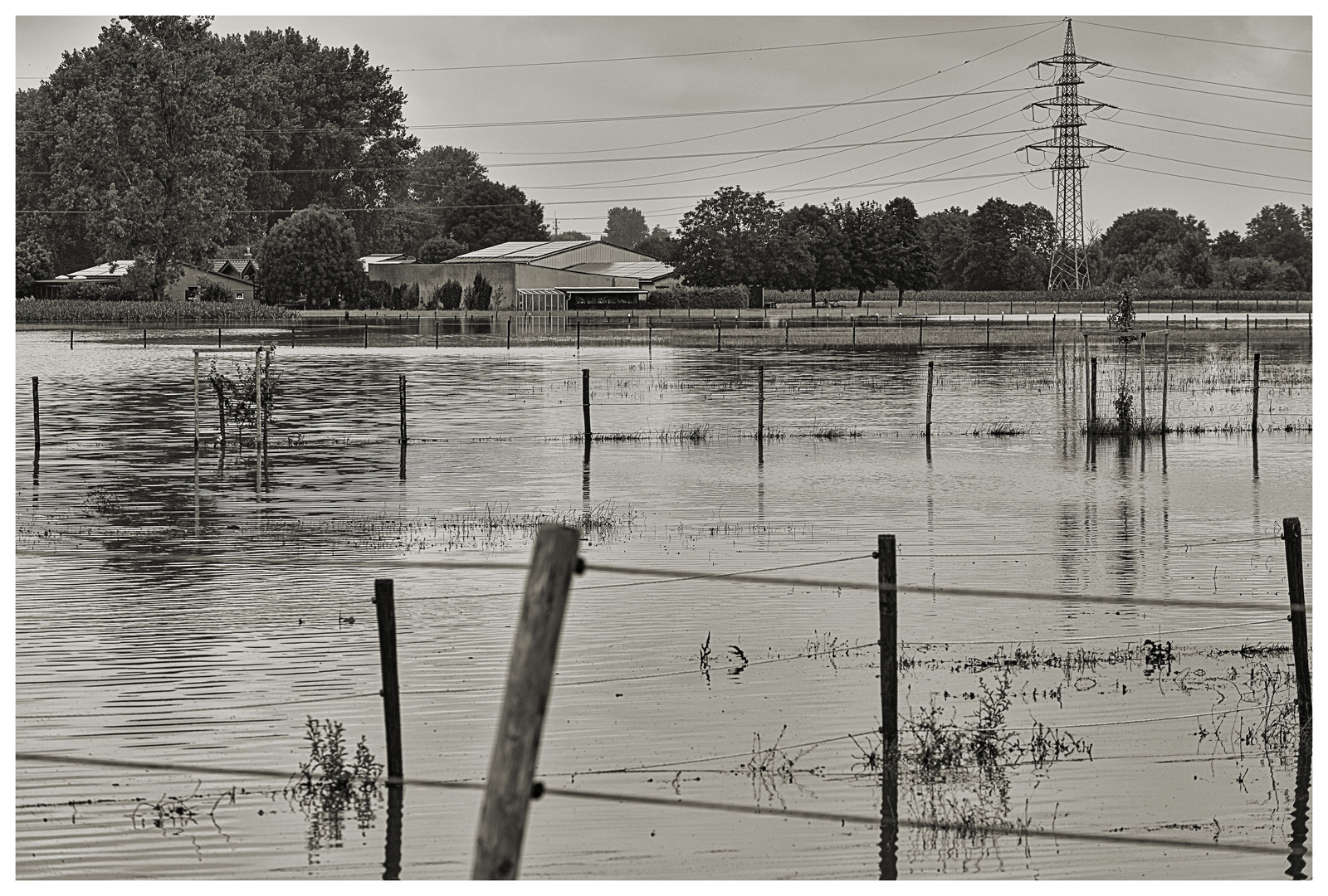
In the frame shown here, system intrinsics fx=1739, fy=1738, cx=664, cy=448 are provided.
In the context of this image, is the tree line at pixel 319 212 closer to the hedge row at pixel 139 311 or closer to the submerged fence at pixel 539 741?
the hedge row at pixel 139 311

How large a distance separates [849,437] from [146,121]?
93.1 metres

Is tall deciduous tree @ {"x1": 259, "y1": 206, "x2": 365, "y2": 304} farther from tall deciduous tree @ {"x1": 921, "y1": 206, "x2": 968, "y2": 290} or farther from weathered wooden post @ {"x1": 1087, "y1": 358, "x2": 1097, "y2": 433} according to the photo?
weathered wooden post @ {"x1": 1087, "y1": 358, "x2": 1097, "y2": 433}

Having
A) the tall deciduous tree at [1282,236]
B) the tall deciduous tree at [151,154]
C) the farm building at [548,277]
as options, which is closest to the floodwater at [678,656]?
the tall deciduous tree at [151,154]

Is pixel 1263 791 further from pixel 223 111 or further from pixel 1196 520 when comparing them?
pixel 223 111

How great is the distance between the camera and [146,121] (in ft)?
380

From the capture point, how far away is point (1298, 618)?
1107 cm

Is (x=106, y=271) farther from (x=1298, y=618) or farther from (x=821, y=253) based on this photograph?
(x=1298, y=618)

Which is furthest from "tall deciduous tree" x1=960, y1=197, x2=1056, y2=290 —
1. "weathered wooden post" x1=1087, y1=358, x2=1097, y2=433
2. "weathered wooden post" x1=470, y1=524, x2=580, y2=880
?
"weathered wooden post" x1=470, y1=524, x2=580, y2=880

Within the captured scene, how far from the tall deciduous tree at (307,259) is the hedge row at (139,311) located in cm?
454

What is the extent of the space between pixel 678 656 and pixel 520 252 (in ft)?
390

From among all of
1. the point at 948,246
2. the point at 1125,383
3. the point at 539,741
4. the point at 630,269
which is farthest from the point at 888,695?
the point at 948,246

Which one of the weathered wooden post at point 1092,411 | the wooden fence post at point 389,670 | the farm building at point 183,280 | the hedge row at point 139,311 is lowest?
the wooden fence post at point 389,670

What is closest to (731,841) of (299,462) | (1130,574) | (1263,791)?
(1263,791)

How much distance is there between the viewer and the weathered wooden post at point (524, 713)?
19.0 feet
